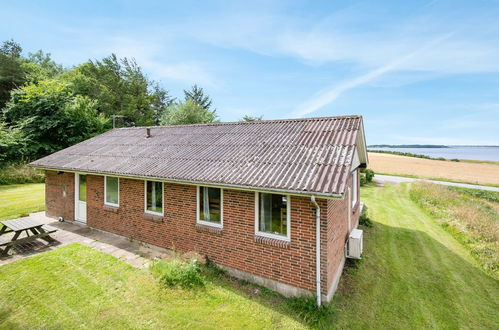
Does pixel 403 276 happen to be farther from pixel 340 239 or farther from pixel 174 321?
pixel 174 321

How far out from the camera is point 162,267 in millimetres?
6430

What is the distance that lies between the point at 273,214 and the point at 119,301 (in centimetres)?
412

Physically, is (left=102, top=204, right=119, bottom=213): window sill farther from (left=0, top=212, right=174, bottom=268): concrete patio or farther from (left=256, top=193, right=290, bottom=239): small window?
(left=256, top=193, right=290, bottom=239): small window

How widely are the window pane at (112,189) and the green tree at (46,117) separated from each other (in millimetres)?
19190

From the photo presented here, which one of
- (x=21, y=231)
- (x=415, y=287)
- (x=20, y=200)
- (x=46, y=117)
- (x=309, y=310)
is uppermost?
(x=46, y=117)

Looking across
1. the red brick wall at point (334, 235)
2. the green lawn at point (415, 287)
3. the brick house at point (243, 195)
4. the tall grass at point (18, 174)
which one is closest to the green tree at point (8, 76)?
the tall grass at point (18, 174)

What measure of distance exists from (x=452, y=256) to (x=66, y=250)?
13851 millimetres

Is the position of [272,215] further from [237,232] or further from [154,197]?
[154,197]

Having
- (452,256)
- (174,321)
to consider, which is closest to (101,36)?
(174,321)

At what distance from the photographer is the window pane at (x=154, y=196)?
26.1 ft

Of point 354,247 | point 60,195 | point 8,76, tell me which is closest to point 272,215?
point 354,247

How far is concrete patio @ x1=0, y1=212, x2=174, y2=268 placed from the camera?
7332 mm

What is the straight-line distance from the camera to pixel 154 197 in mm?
8156

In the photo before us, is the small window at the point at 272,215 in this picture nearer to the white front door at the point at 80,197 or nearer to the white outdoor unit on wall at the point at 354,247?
the white outdoor unit on wall at the point at 354,247
